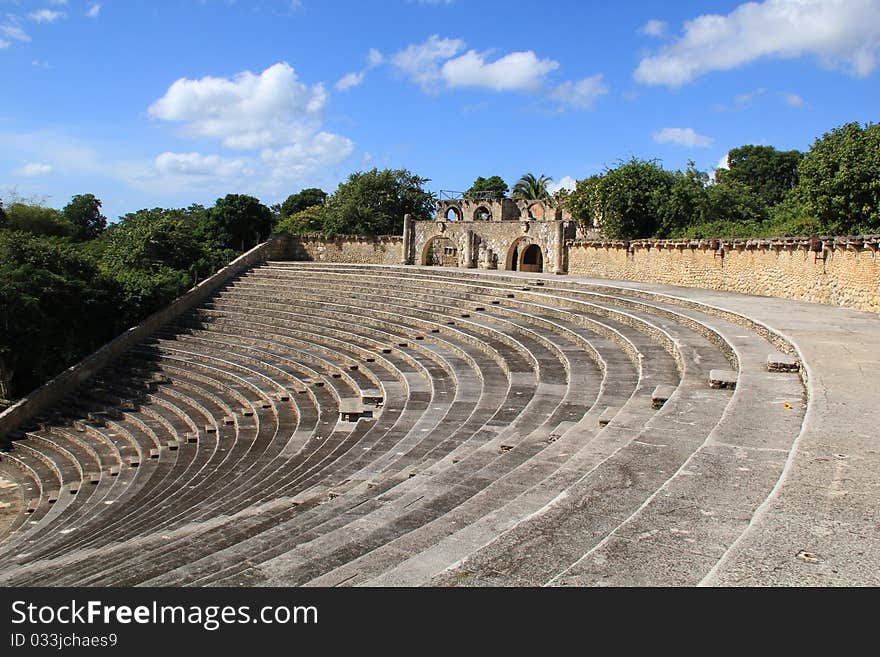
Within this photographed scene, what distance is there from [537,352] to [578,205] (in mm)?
20842

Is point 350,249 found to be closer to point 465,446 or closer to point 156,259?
point 156,259

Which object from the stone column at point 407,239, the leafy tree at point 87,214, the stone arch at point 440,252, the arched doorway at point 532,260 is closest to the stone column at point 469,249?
the stone arch at point 440,252

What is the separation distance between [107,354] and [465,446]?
15765 millimetres

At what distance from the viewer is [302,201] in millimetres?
65938

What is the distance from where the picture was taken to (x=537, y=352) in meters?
12.3

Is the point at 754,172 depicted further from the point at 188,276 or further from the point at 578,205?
the point at 188,276

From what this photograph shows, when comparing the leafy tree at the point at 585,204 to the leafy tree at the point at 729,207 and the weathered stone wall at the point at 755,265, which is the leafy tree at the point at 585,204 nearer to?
the leafy tree at the point at 729,207

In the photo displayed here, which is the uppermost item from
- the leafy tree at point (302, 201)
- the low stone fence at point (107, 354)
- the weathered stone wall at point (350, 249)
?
the leafy tree at point (302, 201)

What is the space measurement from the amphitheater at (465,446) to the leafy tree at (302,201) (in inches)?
1810

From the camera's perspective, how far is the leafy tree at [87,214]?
216 ft

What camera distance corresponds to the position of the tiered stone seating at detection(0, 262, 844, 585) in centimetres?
362

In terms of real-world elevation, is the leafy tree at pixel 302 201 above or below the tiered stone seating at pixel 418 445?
above

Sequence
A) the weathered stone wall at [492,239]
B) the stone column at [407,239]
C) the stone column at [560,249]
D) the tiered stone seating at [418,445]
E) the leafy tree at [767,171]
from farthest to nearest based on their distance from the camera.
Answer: the leafy tree at [767,171]
the stone column at [407,239]
the weathered stone wall at [492,239]
the stone column at [560,249]
the tiered stone seating at [418,445]
